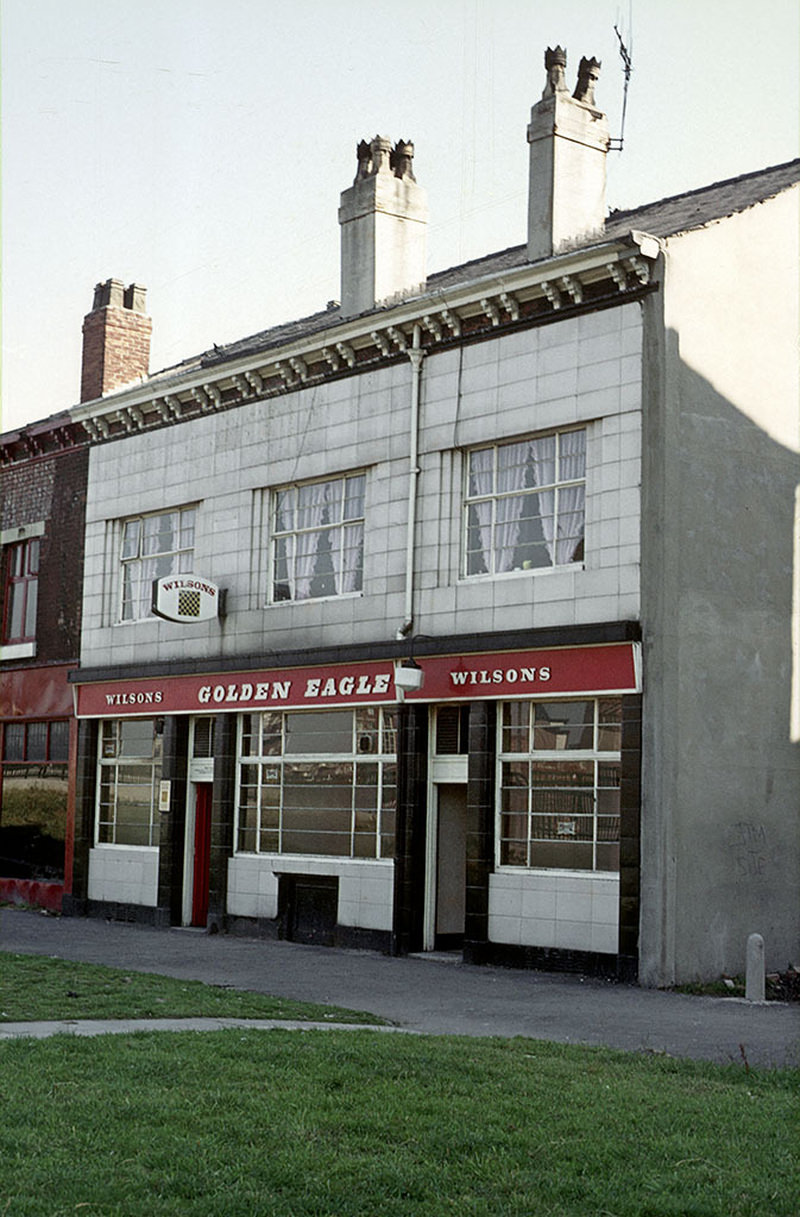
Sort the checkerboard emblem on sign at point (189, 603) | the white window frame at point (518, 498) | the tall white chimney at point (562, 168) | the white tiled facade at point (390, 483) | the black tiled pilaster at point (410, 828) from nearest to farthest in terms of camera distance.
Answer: the white tiled facade at point (390, 483), the white window frame at point (518, 498), the black tiled pilaster at point (410, 828), the tall white chimney at point (562, 168), the checkerboard emblem on sign at point (189, 603)

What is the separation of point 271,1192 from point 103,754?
20895 millimetres

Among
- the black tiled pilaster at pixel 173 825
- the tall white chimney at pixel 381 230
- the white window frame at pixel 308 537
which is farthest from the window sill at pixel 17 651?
the tall white chimney at pixel 381 230

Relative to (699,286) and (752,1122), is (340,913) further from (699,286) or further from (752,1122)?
(752,1122)

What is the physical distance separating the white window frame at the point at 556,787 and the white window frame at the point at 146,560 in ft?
25.9

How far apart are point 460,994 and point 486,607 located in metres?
5.81

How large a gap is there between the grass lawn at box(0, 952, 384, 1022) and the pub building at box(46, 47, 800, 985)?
523 centimetres

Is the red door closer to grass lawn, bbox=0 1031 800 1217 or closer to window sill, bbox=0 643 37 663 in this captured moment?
window sill, bbox=0 643 37 663

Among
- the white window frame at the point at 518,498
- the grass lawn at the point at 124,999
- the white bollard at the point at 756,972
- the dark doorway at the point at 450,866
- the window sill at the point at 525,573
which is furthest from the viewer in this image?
the dark doorway at the point at 450,866

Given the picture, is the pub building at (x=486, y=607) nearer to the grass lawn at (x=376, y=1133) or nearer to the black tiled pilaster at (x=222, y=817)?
the black tiled pilaster at (x=222, y=817)

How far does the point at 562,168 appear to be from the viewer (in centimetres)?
2192

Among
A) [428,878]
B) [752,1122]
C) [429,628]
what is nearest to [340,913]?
[428,878]

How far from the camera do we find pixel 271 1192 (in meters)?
6.86

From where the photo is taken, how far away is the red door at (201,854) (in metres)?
25.2

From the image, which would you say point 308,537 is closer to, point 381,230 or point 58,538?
point 381,230
